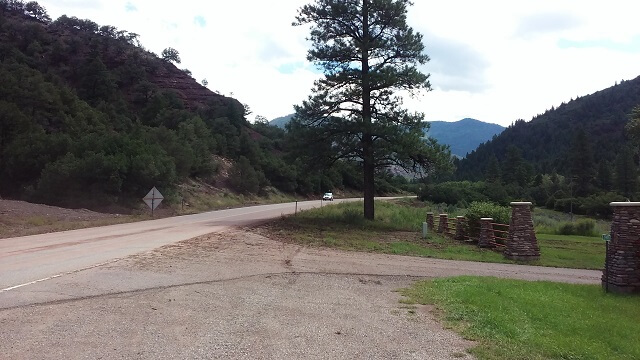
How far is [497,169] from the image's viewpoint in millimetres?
129750

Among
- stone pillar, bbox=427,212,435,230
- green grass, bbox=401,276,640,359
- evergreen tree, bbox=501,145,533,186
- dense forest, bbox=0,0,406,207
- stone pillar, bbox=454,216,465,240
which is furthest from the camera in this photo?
evergreen tree, bbox=501,145,533,186

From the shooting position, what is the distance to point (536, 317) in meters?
9.04

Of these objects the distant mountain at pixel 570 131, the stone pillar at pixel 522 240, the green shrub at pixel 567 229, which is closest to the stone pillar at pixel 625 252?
the stone pillar at pixel 522 240

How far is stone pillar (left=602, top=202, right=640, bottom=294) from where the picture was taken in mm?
12078

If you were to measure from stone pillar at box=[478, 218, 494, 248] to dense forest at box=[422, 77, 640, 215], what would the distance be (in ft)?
89.2

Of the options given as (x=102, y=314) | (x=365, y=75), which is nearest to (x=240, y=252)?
(x=102, y=314)

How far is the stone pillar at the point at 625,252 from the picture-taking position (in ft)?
39.6

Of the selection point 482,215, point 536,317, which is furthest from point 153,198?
point 536,317

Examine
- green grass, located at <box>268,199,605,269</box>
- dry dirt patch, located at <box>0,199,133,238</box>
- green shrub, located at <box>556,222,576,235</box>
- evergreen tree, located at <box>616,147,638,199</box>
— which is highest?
evergreen tree, located at <box>616,147,638,199</box>

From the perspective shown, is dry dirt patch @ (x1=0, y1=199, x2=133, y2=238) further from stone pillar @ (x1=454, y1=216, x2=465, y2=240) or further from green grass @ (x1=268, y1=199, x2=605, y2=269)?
stone pillar @ (x1=454, y1=216, x2=465, y2=240)

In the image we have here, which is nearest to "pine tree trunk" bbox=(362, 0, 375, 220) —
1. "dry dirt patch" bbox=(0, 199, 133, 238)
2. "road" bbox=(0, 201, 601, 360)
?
"road" bbox=(0, 201, 601, 360)

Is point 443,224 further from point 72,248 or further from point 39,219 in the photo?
point 39,219

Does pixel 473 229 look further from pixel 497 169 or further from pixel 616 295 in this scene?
pixel 497 169

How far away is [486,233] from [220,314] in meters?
17.2
